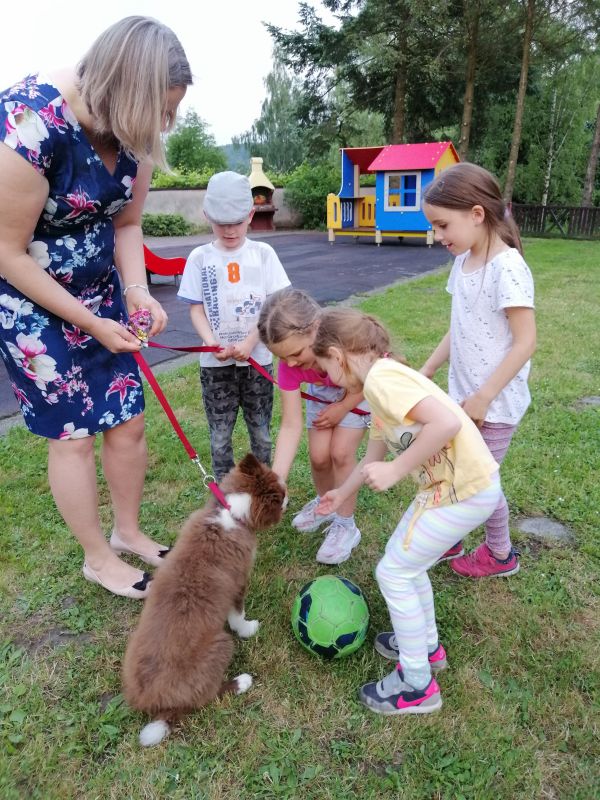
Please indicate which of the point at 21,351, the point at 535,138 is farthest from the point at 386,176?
the point at 21,351

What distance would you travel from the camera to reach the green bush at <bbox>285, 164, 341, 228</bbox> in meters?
24.4

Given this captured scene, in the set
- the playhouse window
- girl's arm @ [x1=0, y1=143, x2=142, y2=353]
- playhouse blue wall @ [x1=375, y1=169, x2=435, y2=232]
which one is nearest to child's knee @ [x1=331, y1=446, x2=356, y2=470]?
girl's arm @ [x1=0, y1=143, x2=142, y2=353]

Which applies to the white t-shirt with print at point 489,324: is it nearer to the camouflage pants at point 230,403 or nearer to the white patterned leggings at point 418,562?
the white patterned leggings at point 418,562

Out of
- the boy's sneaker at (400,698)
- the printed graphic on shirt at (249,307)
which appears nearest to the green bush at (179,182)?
the printed graphic on shirt at (249,307)

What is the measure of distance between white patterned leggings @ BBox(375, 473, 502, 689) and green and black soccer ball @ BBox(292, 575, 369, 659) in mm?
302

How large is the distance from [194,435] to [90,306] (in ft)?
7.11

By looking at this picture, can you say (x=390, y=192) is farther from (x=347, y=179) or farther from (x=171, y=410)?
(x=171, y=410)

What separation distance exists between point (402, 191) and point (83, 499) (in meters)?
17.7

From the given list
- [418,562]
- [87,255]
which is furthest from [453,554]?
[87,255]

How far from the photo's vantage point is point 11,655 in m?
2.53

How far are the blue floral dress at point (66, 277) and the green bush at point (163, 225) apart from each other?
1854 cm

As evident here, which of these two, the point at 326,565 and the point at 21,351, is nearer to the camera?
the point at 21,351

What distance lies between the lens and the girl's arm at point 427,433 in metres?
1.92

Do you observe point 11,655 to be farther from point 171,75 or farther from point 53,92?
point 171,75
